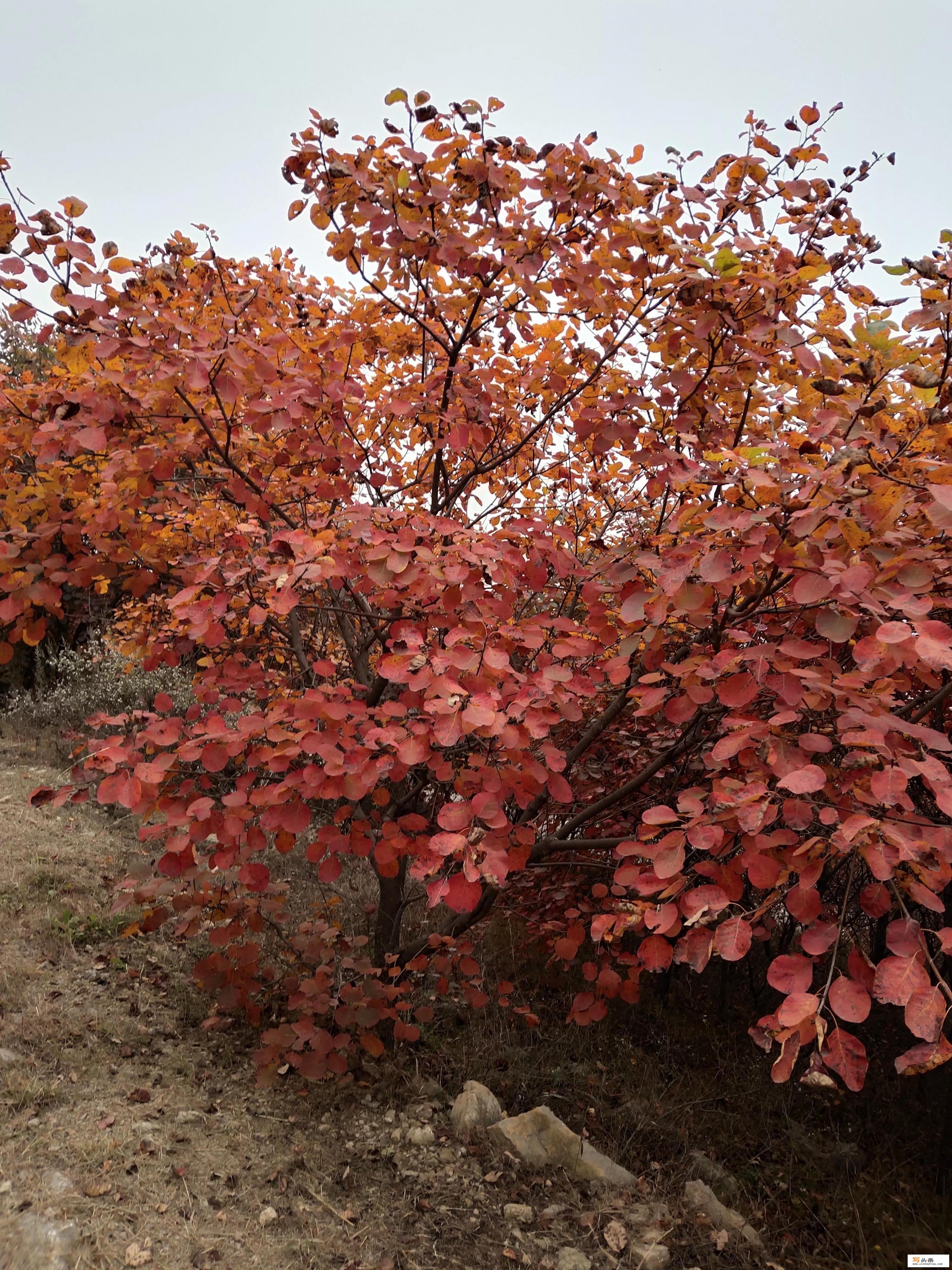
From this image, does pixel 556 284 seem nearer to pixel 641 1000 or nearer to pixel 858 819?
pixel 858 819

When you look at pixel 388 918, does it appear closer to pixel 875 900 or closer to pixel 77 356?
pixel 875 900

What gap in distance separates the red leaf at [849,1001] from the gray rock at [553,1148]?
6.09 ft

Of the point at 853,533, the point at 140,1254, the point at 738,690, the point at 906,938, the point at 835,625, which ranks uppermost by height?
the point at 853,533

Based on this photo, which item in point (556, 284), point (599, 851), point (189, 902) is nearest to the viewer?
point (556, 284)

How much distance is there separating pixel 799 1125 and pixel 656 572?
2.92 meters

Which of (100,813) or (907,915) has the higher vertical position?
(907,915)

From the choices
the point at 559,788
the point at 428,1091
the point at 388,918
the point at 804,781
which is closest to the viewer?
the point at 804,781

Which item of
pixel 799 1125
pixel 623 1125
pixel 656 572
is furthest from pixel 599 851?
pixel 656 572

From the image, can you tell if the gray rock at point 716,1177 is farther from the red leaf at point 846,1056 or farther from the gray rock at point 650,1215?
the red leaf at point 846,1056

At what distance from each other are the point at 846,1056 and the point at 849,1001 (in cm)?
8

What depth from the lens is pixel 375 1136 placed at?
8.86 ft

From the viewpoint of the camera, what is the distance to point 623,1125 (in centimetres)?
309

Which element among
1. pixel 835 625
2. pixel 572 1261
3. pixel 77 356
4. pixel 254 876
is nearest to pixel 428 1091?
pixel 572 1261

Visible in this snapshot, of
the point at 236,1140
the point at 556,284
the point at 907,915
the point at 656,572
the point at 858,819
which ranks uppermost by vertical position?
the point at 556,284
